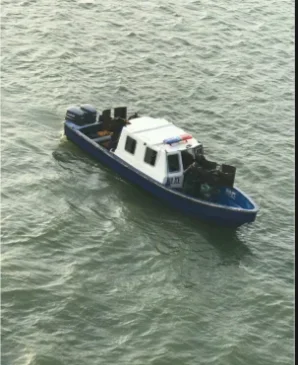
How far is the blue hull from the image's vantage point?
20172 millimetres

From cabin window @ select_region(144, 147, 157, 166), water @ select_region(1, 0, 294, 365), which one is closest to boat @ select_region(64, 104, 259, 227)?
cabin window @ select_region(144, 147, 157, 166)

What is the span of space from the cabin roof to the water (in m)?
1.75

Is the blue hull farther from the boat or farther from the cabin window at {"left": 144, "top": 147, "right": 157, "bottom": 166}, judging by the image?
the cabin window at {"left": 144, "top": 147, "right": 157, "bottom": 166}

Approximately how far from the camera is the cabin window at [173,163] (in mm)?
21094

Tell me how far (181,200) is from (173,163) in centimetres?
123

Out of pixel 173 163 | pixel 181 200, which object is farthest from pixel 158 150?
pixel 181 200

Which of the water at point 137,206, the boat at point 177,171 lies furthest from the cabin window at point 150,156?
→ the water at point 137,206

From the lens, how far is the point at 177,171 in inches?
839

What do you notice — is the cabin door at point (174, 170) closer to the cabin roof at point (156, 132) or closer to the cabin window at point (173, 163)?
the cabin window at point (173, 163)

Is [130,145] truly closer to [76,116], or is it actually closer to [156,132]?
[156,132]

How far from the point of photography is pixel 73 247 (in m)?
19.2

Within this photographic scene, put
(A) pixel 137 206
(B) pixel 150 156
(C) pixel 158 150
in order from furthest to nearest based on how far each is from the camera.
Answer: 1. (A) pixel 137 206
2. (B) pixel 150 156
3. (C) pixel 158 150

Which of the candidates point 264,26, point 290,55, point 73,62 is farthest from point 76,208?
point 264,26

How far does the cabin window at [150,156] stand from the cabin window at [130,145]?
584 millimetres
